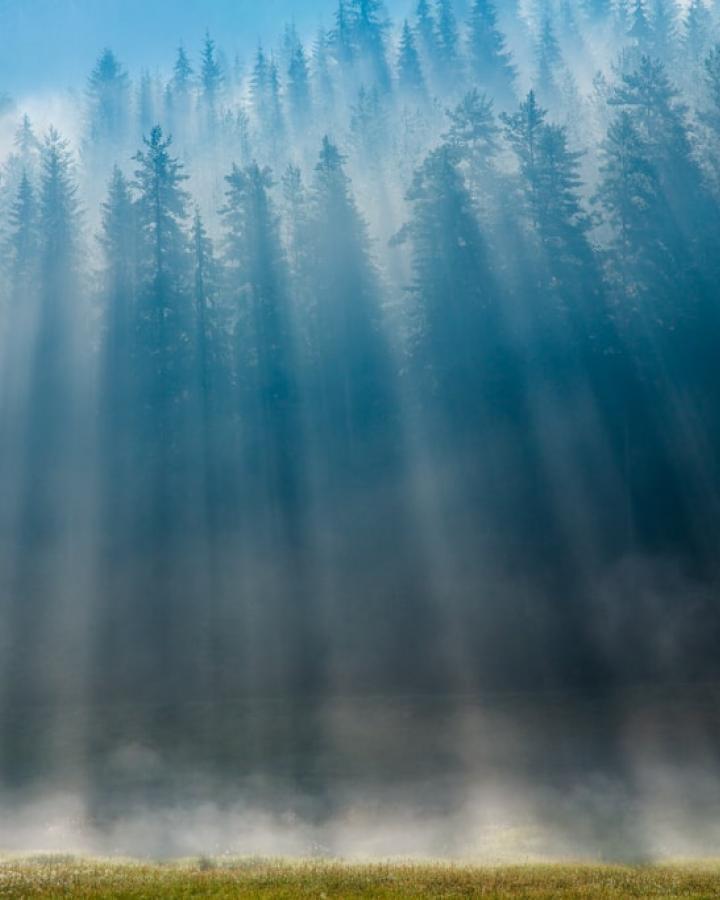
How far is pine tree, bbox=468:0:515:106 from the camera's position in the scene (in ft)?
273

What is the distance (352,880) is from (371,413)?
112 ft

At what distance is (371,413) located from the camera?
47.2m

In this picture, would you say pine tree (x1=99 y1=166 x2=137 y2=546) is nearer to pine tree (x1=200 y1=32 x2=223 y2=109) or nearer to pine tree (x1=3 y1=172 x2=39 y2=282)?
pine tree (x1=3 y1=172 x2=39 y2=282)

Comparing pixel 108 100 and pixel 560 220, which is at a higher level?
pixel 108 100

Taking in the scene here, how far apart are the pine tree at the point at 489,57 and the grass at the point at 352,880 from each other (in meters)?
78.1

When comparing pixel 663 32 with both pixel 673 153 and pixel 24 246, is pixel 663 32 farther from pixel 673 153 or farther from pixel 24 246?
pixel 24 246

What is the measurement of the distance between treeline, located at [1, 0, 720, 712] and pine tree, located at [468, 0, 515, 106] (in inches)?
1125

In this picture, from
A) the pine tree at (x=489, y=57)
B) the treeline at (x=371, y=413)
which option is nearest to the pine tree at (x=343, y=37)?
the pine tree at (x=489, y=57)

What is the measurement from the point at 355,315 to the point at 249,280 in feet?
22.3

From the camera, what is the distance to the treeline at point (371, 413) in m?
37.2

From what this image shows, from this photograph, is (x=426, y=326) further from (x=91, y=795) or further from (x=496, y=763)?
(x=91, y=795)

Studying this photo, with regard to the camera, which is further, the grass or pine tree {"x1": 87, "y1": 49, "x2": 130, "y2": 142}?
pine tree {"x1": 87, "y1": 49, "x2": 130, "y2": 142}

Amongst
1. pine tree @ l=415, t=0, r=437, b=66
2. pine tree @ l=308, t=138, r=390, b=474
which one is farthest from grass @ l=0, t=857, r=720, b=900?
pine tree @ l=415, t=0, r=437, b=66

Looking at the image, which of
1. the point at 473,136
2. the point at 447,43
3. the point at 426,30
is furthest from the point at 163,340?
the point at 426,30
